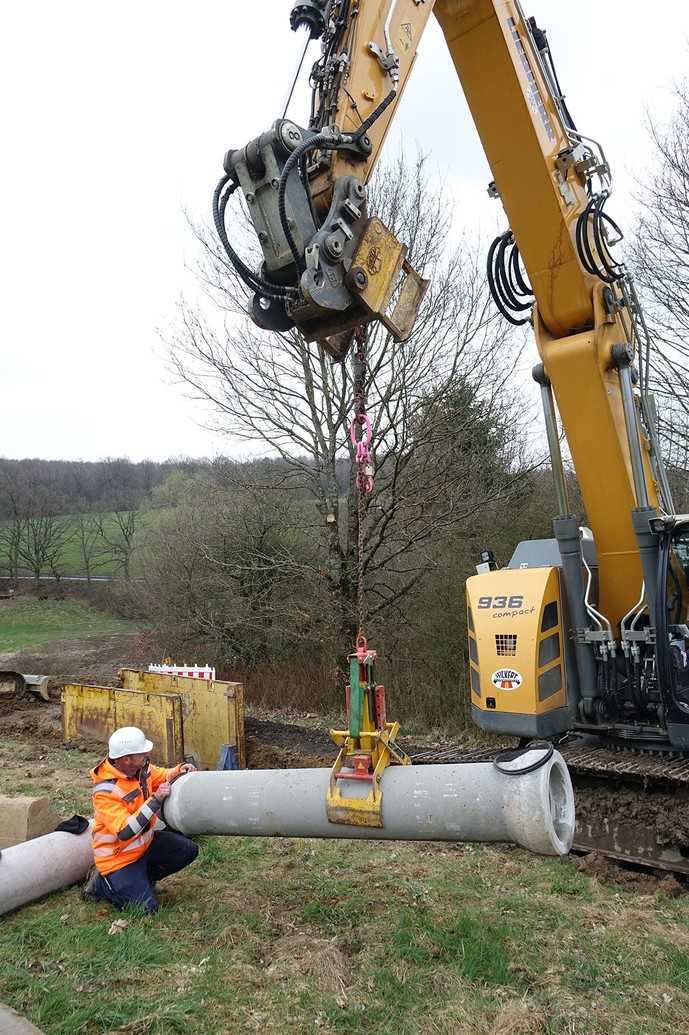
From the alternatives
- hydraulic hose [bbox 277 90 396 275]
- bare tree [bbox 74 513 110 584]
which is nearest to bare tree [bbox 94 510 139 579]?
bare tree [bbox 74 513 110 584]

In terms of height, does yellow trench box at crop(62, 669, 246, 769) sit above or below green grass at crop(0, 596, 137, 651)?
below

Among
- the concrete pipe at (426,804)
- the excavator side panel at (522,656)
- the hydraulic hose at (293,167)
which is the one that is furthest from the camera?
the excavator side panel at (522,656)

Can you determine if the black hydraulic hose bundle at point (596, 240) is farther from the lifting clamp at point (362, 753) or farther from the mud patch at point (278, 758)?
the mud patch at point (278, 758)

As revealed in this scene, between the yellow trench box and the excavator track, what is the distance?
13.2 ft

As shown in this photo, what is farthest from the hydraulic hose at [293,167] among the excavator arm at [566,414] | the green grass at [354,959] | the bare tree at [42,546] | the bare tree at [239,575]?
the bare tree at [42,546]

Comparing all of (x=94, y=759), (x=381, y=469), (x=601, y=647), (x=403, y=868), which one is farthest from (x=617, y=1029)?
(x=381, y=469)

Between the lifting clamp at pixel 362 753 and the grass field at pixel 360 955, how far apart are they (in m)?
0.74

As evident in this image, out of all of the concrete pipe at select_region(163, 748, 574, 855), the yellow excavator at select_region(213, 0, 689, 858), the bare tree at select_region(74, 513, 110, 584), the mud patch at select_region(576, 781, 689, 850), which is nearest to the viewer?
the concrete pipe at select_region(163, 748, 574, 855)

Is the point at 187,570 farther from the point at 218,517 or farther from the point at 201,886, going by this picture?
the point at 201,886

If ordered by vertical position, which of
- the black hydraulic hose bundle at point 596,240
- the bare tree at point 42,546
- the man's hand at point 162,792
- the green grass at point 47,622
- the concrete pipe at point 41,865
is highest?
the bare tree at point 42,546

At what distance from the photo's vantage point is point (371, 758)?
4250 millimetres

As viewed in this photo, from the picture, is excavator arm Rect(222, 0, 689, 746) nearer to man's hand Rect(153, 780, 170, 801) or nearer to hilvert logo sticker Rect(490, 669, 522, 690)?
hilvert logo sticker Rect(490, 669, 522, 690)

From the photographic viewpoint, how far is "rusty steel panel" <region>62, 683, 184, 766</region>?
353 inches

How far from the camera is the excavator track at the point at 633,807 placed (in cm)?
587
